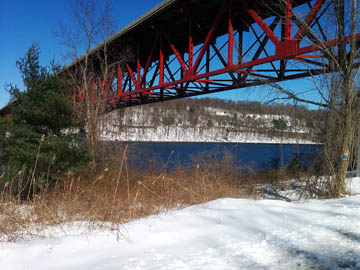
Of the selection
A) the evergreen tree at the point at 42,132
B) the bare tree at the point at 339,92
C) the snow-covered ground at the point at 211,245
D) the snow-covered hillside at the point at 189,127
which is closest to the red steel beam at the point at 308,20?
the bare tree at the point at 339,92

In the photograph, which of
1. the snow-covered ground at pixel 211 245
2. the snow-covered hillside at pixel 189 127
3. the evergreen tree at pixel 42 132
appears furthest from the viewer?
the snow-covered hillside at pixel 189 127

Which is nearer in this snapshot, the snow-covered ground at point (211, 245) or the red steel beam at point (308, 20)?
the snow-covered ground at point (211, 245)

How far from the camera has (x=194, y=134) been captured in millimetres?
83438

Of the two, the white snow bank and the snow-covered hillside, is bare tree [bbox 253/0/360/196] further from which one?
the snow-covered hillside

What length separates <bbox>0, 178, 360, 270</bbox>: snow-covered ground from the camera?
2229 millimetres

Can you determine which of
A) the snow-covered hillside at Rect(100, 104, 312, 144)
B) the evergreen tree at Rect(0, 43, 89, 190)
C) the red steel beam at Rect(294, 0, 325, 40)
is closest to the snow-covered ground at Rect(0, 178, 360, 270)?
the red steel beam at Rect(294, 0, 325, 40)

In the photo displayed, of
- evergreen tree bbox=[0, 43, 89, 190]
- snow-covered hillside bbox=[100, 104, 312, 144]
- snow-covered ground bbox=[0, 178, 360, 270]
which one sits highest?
snow-covered hillside bbox=[100, 104, 312, 144]

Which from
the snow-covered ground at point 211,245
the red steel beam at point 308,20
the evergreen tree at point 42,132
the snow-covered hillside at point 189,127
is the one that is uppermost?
the snow-covered hillside at point 189,127

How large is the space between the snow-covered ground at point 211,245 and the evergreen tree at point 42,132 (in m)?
5.07

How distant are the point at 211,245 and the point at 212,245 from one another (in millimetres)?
10

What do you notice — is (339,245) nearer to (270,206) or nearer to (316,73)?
(270,206)

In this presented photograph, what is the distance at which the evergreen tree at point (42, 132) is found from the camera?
7.68 m

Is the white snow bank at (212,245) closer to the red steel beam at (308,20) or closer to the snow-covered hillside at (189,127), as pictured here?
the red steel beam at (308,20)

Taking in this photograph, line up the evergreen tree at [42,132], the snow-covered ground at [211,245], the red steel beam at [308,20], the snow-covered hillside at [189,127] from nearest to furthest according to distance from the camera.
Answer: the snow-covered ground at [211,245] → the red steel beam at [308,20] → the evergreen tree at [42,132] → the snow-covered hillside at [189,127]
